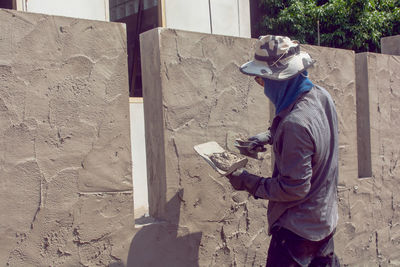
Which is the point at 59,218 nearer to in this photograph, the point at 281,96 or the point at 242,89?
the point at 281,96

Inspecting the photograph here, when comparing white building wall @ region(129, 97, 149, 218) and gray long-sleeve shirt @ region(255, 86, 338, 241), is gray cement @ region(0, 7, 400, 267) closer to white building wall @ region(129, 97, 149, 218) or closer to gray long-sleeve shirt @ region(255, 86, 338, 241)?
gray long-sleeve shirt @ region(255, 86, 338, 241)

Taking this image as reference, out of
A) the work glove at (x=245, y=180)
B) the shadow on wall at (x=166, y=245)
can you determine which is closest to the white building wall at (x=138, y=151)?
the shadow on wall at (x=166, y=245)

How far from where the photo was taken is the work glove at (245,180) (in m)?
2.25

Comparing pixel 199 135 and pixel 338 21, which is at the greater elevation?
pixel 338 21

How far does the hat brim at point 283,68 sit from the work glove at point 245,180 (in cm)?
50

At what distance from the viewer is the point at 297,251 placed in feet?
7.18

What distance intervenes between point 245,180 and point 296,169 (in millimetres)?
345

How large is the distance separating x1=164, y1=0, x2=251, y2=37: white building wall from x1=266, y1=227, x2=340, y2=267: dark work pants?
5.57 meters

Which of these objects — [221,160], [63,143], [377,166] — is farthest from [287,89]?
[377,166]

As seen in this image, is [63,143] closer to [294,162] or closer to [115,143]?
[115,143]

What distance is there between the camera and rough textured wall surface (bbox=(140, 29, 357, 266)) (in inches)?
104

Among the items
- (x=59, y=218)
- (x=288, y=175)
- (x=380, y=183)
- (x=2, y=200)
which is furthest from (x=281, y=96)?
(x=380, y=183)

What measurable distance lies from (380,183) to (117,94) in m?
2.64

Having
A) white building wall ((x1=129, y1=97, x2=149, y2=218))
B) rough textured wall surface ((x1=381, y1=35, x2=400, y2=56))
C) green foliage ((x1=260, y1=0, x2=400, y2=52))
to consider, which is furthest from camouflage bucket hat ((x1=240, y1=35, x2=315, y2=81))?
green foliage ((x1=260, y1=0, x2=400, y2=52))
